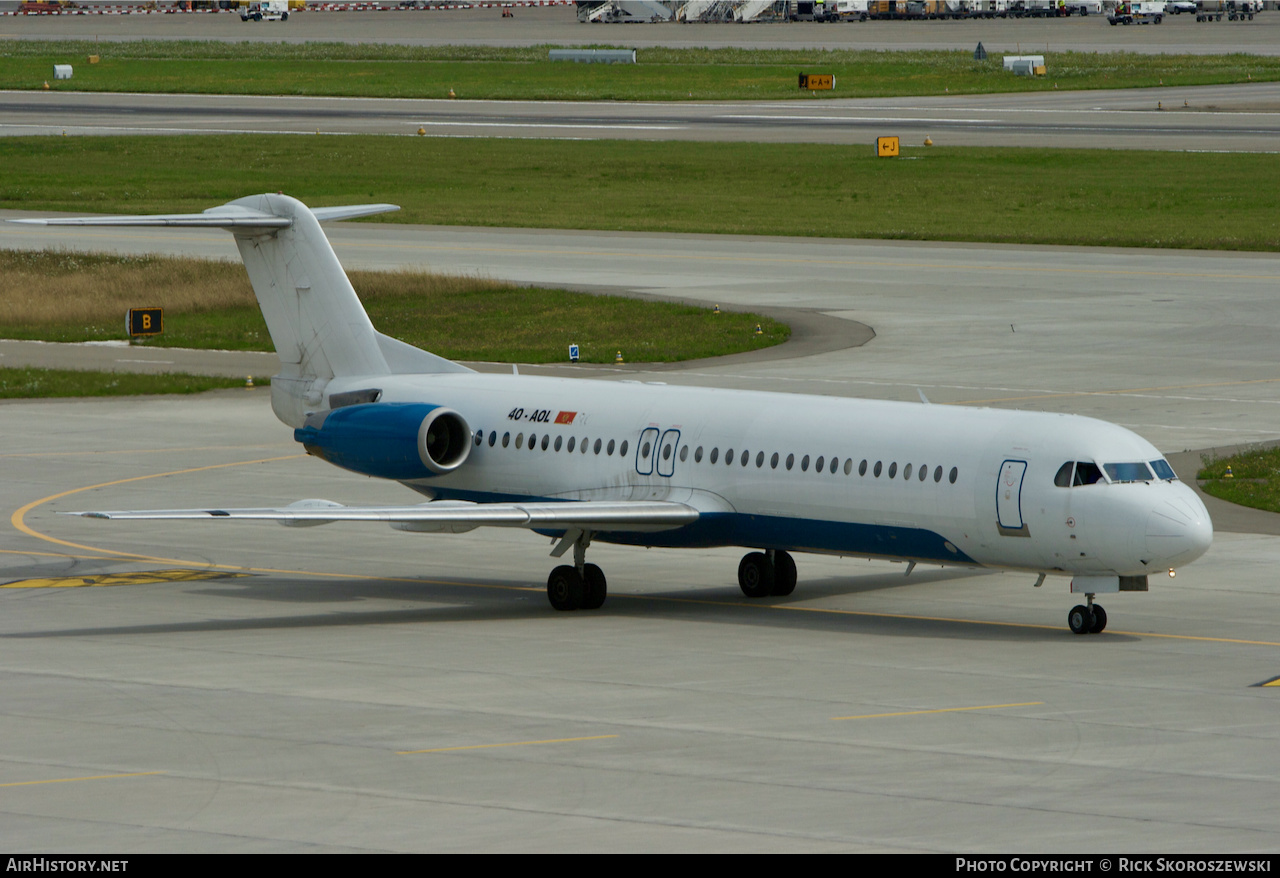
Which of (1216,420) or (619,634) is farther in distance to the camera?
(1216,420)

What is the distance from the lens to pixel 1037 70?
156375 millimetres

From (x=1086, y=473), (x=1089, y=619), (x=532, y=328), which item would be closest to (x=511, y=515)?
(x=1086, y=473)

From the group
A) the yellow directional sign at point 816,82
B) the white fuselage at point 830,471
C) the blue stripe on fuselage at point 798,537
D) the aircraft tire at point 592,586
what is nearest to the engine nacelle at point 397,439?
the white fuselage at point 830,471

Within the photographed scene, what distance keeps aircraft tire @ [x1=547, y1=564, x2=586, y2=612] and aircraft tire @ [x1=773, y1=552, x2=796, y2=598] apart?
10.2 feet

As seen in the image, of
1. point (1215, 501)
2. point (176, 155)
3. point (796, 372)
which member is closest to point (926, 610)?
point (1215, 501)

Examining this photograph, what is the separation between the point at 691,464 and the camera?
29672 millimetres

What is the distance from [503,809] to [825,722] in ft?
16.5

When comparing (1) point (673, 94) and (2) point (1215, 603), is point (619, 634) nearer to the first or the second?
(2) point (1215, 603)

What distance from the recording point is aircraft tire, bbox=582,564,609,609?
29.8 m

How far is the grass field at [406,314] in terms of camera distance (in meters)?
58.8

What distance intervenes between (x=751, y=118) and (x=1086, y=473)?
106m

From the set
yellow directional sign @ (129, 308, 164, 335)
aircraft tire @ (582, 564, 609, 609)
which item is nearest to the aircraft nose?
aircraft tire @ (582, 564, 609, 609)
